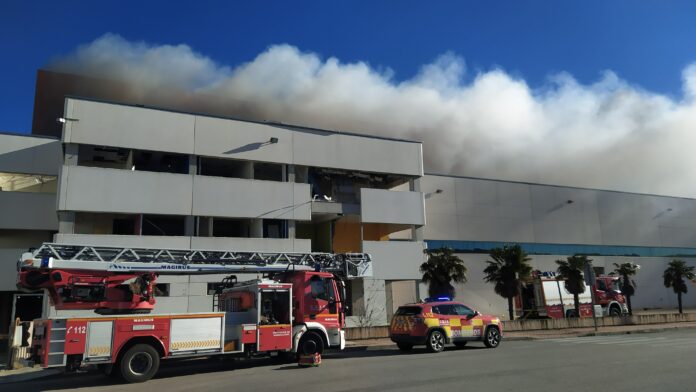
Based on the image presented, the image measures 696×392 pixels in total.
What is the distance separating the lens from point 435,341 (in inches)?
613

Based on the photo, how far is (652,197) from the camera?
48344 millimetres

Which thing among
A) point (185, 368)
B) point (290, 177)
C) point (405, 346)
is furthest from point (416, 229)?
point (185, 368)

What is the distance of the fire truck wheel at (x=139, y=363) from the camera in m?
11.1

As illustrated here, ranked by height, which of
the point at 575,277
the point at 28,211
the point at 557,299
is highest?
the point at 28,211

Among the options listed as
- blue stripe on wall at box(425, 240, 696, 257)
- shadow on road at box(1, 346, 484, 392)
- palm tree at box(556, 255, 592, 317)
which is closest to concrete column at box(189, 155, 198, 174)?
shadow on road at box(1, 346, 484, 392)

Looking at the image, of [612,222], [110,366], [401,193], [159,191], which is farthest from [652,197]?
[110,366]

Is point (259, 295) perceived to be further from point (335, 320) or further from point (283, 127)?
point (283, 127)

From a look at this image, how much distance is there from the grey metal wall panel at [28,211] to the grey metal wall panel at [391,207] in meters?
16.8

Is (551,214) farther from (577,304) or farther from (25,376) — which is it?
(25,376)

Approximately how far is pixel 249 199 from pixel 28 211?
11218 millimetres

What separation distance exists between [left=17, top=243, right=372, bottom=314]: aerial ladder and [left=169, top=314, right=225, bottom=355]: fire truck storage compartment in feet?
3.98

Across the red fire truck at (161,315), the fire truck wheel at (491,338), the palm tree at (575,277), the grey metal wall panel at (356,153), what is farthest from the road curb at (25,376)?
the palm tree at (575,277)

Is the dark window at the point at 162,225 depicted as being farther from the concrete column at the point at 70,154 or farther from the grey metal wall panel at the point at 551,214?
the grey metal wall panel at the point at 551,214

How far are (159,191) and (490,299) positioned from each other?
2442cm
